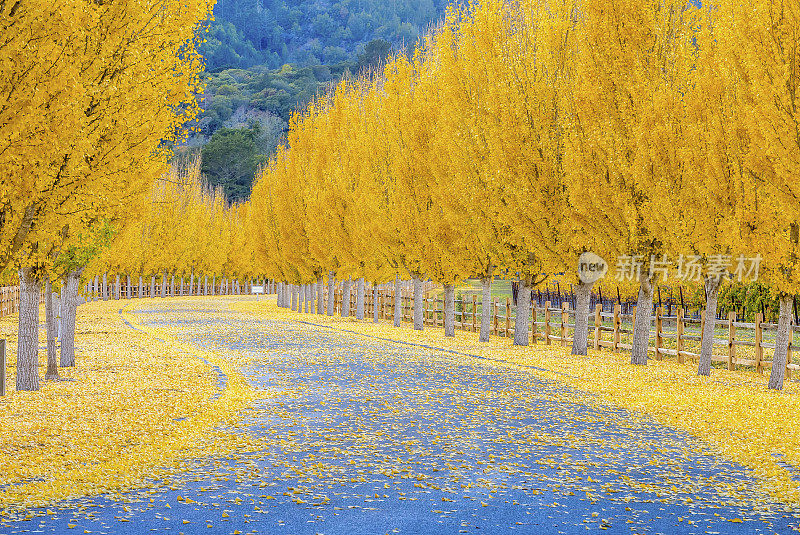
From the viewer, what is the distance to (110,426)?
36.4ft

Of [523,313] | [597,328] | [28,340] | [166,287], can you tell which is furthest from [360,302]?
[166,287]

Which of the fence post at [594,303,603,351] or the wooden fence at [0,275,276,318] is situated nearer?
the fence post at [594,303,603,351]

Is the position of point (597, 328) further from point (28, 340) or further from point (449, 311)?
point (28, 340)

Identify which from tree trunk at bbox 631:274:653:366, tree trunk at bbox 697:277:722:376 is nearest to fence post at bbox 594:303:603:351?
tree trunk at bbox 631:274:653:366

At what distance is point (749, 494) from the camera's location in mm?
7797

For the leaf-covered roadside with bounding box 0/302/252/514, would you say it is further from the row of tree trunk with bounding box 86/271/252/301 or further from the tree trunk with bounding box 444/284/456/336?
the row of tree trunk with bounding box 86/271/252/301

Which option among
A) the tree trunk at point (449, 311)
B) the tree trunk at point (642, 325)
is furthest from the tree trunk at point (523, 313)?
the tree trunk at point (642, 325)

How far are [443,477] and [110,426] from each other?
5.20 meters

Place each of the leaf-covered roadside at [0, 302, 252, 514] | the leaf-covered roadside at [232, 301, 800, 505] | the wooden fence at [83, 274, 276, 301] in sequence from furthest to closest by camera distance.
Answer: the wooden fence at [83, 274, 276, 301]
the leaf-covered roadside at [232, 301, 800, 505]
the leaf-covered roadside at [0, 302, 252, 514]

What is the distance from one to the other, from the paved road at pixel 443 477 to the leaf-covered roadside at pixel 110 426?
0.55m

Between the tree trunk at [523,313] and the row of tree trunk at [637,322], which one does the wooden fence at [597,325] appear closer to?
the row of tree trunk at [637,322]

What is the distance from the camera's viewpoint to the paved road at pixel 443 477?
669 centimetres

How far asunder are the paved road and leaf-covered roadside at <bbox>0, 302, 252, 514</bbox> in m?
0.55

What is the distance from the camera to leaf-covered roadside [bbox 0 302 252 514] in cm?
812
